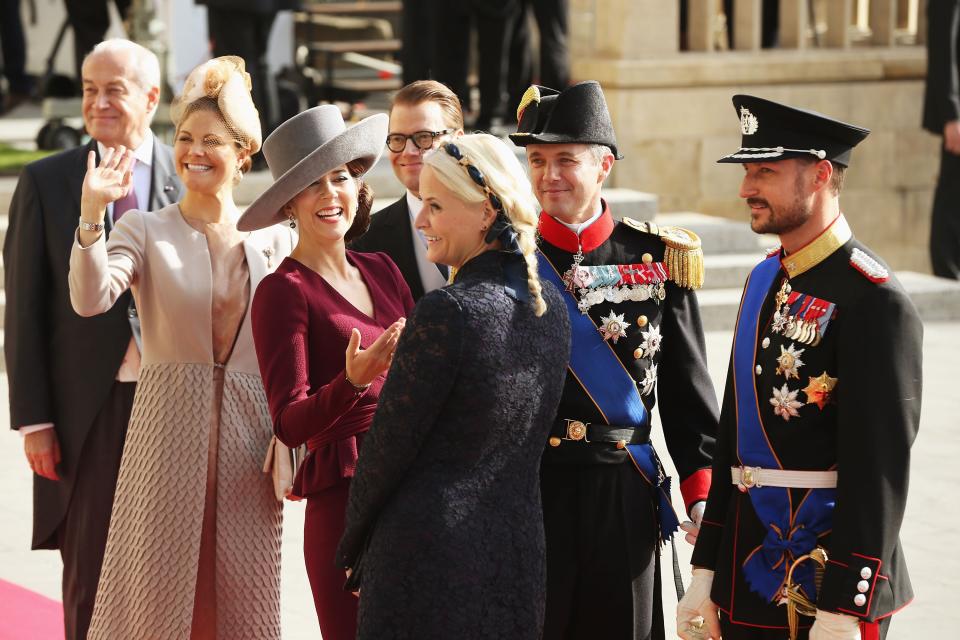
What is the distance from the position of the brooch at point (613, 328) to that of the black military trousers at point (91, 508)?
1.36 meters

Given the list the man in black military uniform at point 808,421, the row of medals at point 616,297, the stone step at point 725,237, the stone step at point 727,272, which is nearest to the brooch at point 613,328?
the row of medals at point 616,297

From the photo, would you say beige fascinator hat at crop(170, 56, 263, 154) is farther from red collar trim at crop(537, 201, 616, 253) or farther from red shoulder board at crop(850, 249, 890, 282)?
red shoulder board at crop(850, 249, 890, 282)

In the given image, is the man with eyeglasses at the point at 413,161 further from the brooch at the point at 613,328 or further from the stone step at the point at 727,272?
the stone step at the point at 727,272

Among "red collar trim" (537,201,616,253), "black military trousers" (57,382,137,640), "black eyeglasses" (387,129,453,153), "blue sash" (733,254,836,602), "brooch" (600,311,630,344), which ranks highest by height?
"black eyeglasses" (387,129,453,153)

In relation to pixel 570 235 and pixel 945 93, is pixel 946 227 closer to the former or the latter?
pixel 945 93

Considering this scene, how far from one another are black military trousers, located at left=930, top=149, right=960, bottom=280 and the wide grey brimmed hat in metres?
6.15

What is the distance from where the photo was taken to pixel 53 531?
163 inches

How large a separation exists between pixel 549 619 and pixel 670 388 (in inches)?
22.7

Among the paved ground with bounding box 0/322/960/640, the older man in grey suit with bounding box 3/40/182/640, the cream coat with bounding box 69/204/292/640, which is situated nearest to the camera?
the cream coat with bounding box 69/204/292/640

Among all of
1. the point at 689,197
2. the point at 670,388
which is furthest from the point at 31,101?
the point at 670,388

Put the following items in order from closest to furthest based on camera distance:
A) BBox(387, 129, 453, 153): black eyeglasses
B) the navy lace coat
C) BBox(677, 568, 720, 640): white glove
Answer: the navy lace coat
BBox(677, 568, 720, 640): white glove
BBox(387, 129, 453, 153): black eyeglasses

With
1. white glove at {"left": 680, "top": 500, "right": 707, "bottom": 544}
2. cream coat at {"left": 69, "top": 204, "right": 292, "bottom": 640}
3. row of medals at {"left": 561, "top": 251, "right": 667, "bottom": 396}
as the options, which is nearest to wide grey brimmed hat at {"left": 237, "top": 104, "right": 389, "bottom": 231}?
cream coat at {"left": 69, "top": 204, "right": 292, "bottom": 640}

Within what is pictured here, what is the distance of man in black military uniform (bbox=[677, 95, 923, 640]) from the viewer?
290cm

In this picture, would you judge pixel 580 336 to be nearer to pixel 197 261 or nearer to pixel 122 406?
pixel 197 261
